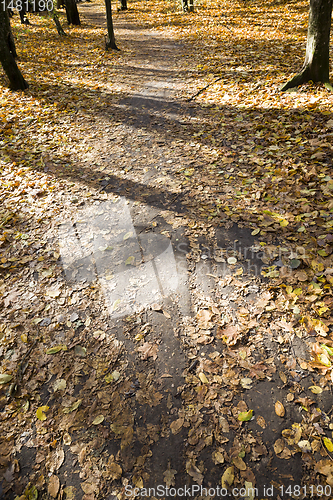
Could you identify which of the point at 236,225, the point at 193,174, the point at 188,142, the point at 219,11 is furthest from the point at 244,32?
the point at 236,225

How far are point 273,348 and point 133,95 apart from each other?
830 centimetres

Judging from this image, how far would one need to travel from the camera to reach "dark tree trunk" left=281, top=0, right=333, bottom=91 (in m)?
5.24

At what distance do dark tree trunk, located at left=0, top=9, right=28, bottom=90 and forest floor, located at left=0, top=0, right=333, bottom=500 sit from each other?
2.62m

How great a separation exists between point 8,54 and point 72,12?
41.1 ft

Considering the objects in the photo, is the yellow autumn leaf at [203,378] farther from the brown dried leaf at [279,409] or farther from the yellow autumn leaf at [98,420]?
the yellow autumn leaf at [98,420]

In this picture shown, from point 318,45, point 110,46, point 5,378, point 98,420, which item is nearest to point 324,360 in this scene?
point 98,420

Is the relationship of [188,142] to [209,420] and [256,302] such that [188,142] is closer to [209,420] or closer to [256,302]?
[256,302]

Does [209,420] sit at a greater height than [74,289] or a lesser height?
lesser

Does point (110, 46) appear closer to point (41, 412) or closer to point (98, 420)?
point (41, 412)

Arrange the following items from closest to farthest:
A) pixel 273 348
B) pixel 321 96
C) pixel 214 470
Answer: pixel 214 470 < pixel 273 348 < pixel 321 96

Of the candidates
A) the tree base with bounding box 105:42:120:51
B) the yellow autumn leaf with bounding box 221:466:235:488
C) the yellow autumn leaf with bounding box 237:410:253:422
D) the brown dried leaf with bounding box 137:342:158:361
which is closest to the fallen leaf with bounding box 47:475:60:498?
the brown dried leaf with bounding box 137:342:158:361

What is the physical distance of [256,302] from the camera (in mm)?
2990

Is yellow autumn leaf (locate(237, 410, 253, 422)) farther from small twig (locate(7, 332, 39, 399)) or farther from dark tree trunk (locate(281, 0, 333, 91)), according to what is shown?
dark tree trunk (locate(281, 0, 333, 91))

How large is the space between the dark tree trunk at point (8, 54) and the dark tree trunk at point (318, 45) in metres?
8.04
